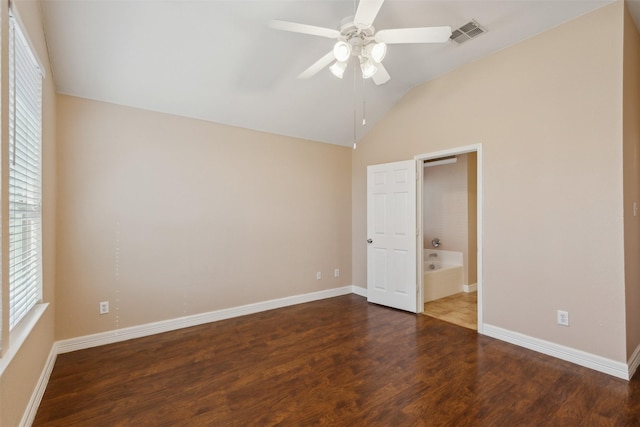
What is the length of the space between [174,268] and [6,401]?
1942 mm

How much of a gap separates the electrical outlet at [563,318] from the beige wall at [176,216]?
2836 mm

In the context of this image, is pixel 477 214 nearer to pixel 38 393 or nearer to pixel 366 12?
pixel 366 12

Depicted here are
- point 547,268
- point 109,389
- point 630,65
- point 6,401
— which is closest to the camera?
point 6,401

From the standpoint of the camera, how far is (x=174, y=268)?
11.0ft

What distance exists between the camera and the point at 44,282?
2.32m

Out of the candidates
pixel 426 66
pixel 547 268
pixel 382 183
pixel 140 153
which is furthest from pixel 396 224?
pixel 140 153

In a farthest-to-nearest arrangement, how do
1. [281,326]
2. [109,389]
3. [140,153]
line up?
[281,326] < [140,153] < [109,389]

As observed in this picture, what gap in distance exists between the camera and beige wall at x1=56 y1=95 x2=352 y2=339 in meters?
2.87

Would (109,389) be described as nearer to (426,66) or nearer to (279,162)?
(279,162)

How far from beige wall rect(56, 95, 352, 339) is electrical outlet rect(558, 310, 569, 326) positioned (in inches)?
112

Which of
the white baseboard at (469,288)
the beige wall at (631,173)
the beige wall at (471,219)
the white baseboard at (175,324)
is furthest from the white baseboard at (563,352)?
the white baseboard at (175,324)

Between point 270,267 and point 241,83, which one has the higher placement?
point 241,83

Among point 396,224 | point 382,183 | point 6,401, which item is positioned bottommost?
point 6,401

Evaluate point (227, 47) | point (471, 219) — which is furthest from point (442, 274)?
point (227, 47)
